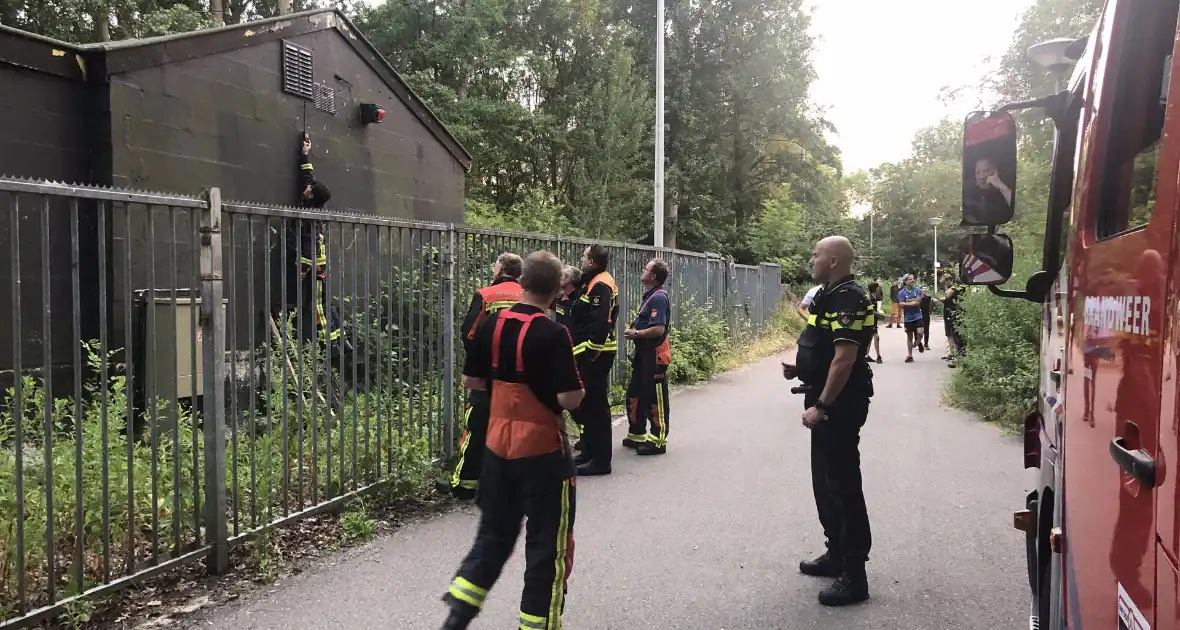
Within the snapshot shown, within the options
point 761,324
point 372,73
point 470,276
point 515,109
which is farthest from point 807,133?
point 470,276

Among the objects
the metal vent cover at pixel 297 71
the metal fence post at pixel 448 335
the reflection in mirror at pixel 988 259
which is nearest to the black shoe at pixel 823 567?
the reflection in mirror at pixel 988 259

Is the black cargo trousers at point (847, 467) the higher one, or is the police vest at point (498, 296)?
the police vest at point (498, 296)

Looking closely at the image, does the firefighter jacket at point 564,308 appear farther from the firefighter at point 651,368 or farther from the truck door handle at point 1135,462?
the truck door handle at point 1135,462

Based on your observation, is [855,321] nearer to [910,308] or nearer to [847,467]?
[847,467]

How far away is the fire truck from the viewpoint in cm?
140

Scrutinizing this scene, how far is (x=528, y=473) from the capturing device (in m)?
3.28

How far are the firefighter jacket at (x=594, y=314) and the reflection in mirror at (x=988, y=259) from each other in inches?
142

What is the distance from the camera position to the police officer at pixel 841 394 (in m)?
→ 3.91

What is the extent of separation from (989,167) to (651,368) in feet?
15.1

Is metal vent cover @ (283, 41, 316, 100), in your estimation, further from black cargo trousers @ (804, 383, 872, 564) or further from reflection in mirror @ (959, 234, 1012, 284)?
reflection in mirror @ (959, 234, 1012, 284)

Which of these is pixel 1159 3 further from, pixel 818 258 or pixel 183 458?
pixel 183 458

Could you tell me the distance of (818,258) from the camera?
13.5 feet

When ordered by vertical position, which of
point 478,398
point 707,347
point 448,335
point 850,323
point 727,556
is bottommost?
point 727,556

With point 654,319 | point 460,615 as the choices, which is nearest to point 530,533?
point 460,615
